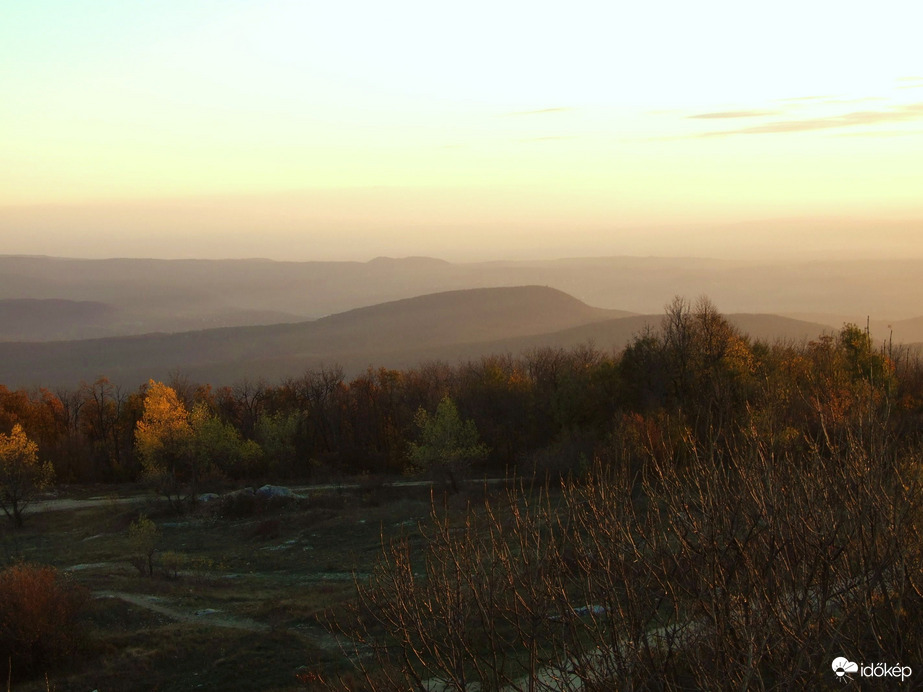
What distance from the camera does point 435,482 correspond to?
197 ft

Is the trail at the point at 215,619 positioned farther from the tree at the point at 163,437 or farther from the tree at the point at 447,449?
the tree at the point at 163,437

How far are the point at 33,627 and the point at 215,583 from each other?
1175 cm

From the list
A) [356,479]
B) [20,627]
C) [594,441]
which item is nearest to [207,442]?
[356,479]

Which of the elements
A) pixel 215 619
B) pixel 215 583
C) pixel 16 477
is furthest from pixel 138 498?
pixel 215 619

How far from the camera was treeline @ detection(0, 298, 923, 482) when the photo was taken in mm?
54719

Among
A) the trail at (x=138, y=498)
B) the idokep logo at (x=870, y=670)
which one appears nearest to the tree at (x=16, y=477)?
the trail at (x=138, y=498)

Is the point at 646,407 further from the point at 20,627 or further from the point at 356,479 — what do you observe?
the point at 20,627

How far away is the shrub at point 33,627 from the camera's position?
23984mm

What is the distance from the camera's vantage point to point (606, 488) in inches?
523

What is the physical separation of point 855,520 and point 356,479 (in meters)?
61.8

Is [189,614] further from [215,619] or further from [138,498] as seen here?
[138,498]

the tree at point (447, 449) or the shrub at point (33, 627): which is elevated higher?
the shrub at point (33, 627)

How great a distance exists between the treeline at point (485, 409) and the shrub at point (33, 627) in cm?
2896

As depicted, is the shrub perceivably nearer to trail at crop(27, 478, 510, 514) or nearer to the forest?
the forest
